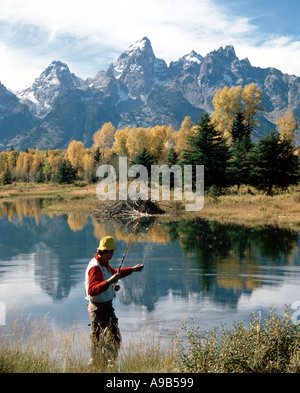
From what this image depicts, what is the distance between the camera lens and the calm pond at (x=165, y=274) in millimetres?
10047

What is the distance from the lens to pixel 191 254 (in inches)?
711

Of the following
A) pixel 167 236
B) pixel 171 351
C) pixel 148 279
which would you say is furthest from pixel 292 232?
pixel 171 351

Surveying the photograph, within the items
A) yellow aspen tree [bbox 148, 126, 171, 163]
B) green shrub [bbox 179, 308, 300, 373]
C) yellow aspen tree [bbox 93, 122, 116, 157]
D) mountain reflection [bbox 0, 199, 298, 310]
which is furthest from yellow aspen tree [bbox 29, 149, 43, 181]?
green shrub [bbox 179, 308, 300, 373]

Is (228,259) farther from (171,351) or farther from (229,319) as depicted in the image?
(171,351)

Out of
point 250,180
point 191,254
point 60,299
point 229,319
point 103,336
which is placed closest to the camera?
point 103,336

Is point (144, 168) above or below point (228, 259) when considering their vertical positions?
above

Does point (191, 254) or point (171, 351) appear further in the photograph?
point (191, 254)

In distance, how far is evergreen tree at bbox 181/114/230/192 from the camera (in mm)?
39719

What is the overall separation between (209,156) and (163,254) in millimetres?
23916

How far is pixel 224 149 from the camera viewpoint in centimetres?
4100

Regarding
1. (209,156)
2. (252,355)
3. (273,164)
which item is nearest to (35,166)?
(209,156)

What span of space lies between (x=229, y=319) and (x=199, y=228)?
17.1 m
